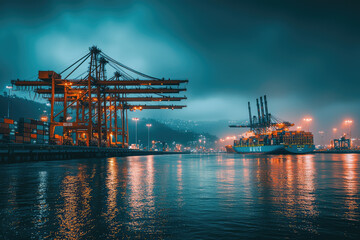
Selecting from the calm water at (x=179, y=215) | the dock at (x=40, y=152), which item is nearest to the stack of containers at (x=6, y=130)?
the dock at (x=40, y=152)

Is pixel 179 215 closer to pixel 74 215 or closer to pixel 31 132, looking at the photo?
pixel 74 215

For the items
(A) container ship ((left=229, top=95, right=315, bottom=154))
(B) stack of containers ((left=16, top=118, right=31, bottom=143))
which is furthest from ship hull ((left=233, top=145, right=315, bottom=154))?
(B) stack of containers ((left=16, top=118, right=31, bottom=143))

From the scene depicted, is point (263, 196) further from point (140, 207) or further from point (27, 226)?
point (27, 226)

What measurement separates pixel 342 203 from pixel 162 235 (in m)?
4.72

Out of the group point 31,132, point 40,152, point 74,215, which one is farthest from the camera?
point 31,132

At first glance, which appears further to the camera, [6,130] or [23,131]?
[23,131]

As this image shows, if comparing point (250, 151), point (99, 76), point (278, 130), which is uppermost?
point (99, 76)

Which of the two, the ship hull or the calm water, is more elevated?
the calm water

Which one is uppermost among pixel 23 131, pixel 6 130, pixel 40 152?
pixel 23 131

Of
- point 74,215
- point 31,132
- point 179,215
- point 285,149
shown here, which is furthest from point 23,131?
point 285,149

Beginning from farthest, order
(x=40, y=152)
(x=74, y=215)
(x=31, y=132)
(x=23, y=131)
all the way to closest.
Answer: (x=31, y=132)
(x=23, y=131)
(x=40, y=152)
(x=74, y=215)

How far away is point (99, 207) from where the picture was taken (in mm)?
5461

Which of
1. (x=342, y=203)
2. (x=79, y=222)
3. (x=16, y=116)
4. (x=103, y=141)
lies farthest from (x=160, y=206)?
(x=16, y=116)

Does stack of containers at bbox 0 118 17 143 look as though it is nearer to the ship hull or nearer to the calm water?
the calm water
